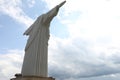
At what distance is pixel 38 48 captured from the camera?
59.6 feet

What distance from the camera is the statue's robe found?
17656 millimetres

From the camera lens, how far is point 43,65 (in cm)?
1788

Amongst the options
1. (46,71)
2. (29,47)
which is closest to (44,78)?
(46,71)

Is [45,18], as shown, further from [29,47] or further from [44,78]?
[44,78]

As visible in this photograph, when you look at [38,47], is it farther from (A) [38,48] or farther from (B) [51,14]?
(B) [51,14]

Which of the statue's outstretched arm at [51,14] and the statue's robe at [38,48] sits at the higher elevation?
the statue's outstretched arm at [51,14]

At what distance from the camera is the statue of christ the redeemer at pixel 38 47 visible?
17656 mm

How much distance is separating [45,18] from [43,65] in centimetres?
294

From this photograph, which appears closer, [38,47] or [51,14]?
[51,14]

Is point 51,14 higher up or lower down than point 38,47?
higher up

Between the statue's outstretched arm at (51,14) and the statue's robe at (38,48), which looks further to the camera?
the statue's outstretched arm at (51,14)

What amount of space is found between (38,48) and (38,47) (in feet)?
0.25

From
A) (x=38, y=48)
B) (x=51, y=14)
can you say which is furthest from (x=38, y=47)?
(x=51, y=14)

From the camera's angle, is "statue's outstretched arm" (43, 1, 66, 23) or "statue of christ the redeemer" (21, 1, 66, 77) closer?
"statue of christ the redeemer" (21, 1, 66, 77)
